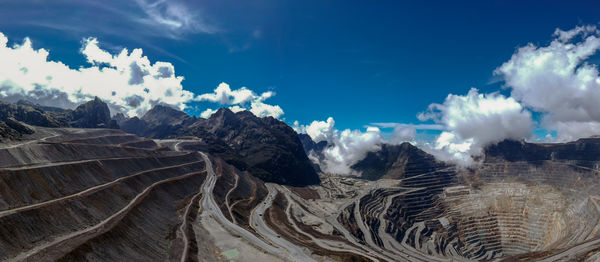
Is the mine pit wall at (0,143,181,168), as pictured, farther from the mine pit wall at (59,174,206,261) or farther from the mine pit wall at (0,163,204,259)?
the mine pit wall at (59,174,206,261)

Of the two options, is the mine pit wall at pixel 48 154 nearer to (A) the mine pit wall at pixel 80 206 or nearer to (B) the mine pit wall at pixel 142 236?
(A) the mine pit wall at pixel 80 206

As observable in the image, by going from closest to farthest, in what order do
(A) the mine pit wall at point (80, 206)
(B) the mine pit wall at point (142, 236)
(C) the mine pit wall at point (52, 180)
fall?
1. (A) the mine pit wall at point (80, 206)
2. (B) the mine pit wall at point (142, 236)
3. (C) the mine pit wall at point (52, 180)

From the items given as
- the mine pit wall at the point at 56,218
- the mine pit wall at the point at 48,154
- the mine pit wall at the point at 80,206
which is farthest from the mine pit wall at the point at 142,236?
the mine pit wall at the point at 48,154

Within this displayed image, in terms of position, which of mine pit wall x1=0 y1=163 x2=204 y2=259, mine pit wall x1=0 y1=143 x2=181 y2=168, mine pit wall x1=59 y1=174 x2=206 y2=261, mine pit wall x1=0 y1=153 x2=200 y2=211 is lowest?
mine pit wall x1=59 y1=174 x2=206 y2=261

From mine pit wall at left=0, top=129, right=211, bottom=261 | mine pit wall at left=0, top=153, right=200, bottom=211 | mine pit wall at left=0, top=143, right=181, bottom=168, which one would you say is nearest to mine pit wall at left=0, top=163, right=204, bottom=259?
mine pit wall at left=0, top=129, right=211, bottom=261

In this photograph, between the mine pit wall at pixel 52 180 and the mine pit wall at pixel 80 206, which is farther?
the mine pit wall at pixel 52 180

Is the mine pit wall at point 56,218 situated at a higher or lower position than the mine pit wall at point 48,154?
lower

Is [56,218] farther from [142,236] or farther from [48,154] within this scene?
[48,154]

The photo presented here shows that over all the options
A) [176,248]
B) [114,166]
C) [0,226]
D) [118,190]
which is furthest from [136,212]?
[114,166]

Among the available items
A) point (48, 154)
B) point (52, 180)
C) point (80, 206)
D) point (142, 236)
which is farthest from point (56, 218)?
point (48, 154)

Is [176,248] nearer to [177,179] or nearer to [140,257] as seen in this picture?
[140,257]

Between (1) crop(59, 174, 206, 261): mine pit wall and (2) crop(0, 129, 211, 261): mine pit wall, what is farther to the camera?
(1) crop(59, 174, 206, 261): mine pit wall

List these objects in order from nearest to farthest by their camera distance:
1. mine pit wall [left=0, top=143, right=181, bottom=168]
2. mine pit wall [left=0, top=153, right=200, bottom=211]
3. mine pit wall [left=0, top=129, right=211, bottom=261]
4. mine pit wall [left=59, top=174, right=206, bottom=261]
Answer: mine pit wall [left=0, top=129, right=211, bottom=261] → mine pit wall [left=59, top=174, right=206, bottom=261] → mine pit wall [left=0, top=153, right=200, bottom=211] → mine pit wall [left=0, top=143, right=181, bottom=168]

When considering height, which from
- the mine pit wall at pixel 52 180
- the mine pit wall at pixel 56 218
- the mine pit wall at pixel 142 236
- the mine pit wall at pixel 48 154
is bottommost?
the mine pit wall at pixel 142 236
